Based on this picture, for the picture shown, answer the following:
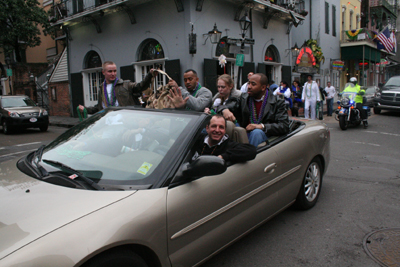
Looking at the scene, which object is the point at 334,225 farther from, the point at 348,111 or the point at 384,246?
the point at 348,111

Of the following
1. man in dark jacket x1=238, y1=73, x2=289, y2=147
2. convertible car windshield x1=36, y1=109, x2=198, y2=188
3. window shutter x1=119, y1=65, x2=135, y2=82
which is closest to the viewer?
convertible car windshield x1=36, y1=109, x2=198, y2=188

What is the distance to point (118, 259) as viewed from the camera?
68.5 inches

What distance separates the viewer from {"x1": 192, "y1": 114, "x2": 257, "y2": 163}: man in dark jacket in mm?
2678

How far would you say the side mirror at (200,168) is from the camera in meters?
2.14

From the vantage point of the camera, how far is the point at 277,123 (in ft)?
12.2

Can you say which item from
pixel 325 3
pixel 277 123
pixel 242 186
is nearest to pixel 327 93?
pixel 325 3

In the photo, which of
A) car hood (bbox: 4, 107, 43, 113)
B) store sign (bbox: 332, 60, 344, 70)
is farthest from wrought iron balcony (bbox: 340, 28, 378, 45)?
car hood (bbox: 4, 107, 43, 113)

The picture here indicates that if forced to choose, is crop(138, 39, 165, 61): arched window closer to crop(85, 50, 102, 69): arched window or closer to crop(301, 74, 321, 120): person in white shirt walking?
crop(85, 50, 102, 69): arched window

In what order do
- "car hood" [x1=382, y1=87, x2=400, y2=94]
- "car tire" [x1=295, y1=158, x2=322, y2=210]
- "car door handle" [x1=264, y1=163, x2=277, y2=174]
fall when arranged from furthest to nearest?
1. "car hood" [x1=382, y1=87, x2=400, y2=94]
2. "car tire" [x1=295, y1=158, x2=322, y2=210]
3. "car door handle" [x1=264, y1=163, x2=277, y2=174]

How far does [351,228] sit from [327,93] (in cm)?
1311

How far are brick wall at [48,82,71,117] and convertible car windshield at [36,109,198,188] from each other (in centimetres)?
1651

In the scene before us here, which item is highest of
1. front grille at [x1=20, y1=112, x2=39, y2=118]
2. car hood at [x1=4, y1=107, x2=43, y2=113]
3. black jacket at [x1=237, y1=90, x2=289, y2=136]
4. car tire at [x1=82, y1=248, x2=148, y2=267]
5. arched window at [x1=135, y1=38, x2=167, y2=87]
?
arched window at [x1=135, y1=38, x2=167, y2=87]

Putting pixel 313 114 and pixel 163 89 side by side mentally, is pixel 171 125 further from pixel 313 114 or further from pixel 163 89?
pixel 313 114

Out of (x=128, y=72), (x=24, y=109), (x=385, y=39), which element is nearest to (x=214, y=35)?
(x=128, y=72)
